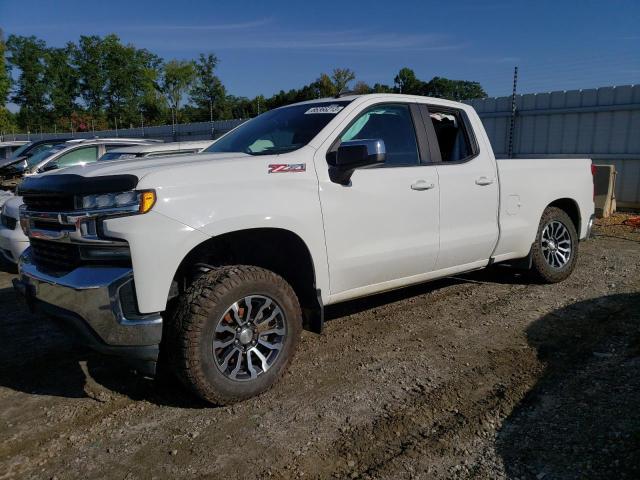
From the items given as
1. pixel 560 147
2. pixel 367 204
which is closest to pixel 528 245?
pixel 367 204

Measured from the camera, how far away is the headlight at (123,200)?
3.00 m

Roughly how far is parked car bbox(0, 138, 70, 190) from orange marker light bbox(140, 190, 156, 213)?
7.61 metres

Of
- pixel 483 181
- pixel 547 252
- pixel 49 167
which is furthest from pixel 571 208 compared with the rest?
pixel 49 167

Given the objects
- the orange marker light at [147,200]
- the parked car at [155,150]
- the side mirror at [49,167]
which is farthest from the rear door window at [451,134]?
the side mirror at [49,167]

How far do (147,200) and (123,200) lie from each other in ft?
0.45

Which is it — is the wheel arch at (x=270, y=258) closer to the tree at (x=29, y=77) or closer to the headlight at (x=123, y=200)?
the headlight at (x=123, y=200)

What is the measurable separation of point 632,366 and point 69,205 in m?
3.88

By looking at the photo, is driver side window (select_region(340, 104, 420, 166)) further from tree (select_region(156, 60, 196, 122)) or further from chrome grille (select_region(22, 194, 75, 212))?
tree (select_region(156, 60, 196, 122))

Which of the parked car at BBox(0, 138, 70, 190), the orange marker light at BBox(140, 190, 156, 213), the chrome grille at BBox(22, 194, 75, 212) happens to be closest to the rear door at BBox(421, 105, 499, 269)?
the orange marker light at BBox(140, 190, 156, 213)

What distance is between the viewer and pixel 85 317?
301cm

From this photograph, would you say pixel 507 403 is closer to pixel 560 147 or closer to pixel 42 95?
pixel 560 147

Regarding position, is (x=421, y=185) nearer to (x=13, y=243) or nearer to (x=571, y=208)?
(x=571, y=208)

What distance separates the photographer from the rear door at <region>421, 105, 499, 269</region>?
4.61 m

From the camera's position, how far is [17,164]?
410 inches
